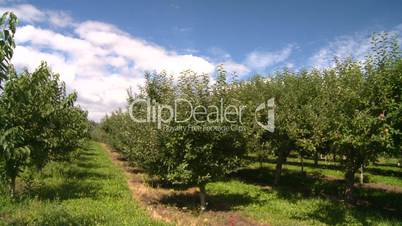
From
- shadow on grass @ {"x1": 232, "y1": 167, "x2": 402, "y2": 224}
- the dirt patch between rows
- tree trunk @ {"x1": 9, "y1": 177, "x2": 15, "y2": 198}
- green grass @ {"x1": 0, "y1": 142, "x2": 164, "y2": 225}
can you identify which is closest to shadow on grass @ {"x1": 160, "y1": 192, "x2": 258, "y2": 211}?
the dirt patch between rows

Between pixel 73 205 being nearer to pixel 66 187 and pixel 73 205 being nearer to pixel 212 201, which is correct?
→ pixel 66 187

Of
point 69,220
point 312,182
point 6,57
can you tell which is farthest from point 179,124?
point 312,182

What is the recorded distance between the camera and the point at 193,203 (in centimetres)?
1576

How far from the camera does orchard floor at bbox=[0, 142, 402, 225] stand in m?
11.6

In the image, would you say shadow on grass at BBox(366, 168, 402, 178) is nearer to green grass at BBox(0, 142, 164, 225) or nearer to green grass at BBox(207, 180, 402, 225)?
green grass at BBox(207, 180, 402, 225)

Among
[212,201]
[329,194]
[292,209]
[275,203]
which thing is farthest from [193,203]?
[329,194]

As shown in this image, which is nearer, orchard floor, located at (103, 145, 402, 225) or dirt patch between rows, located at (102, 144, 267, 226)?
dirt patch between rows, located at (102, 144, 267, 226)

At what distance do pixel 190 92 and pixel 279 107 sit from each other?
817 cm

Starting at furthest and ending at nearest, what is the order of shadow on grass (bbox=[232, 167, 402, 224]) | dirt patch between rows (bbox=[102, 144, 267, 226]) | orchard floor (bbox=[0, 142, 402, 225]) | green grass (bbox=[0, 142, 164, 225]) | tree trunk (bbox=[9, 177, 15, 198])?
shadow on grass (bbox=[232, 167, 402, 224]) → tree trunk (bbox=[9, 177, 15, 198]) → dirt patch between rows (bbox=[102, 144, 267, 226]) → orchard floor (bbox=[0, 142, 402, 225]) → green grass (bbox=[0, 142, 164, 225])

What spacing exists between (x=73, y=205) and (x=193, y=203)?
5108 mm

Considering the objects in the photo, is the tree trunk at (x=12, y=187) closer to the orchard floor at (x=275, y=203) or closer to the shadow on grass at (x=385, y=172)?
the orchard floor at (x=275, y=203)

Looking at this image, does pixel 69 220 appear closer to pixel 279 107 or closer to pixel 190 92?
pixel 190 92

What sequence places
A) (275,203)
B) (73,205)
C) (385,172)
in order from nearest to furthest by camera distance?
(73,205) < (275,203) < (385,172)

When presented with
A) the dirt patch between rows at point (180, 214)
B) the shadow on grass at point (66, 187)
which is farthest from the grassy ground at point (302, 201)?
the shadow on grass at point (66, 187)
